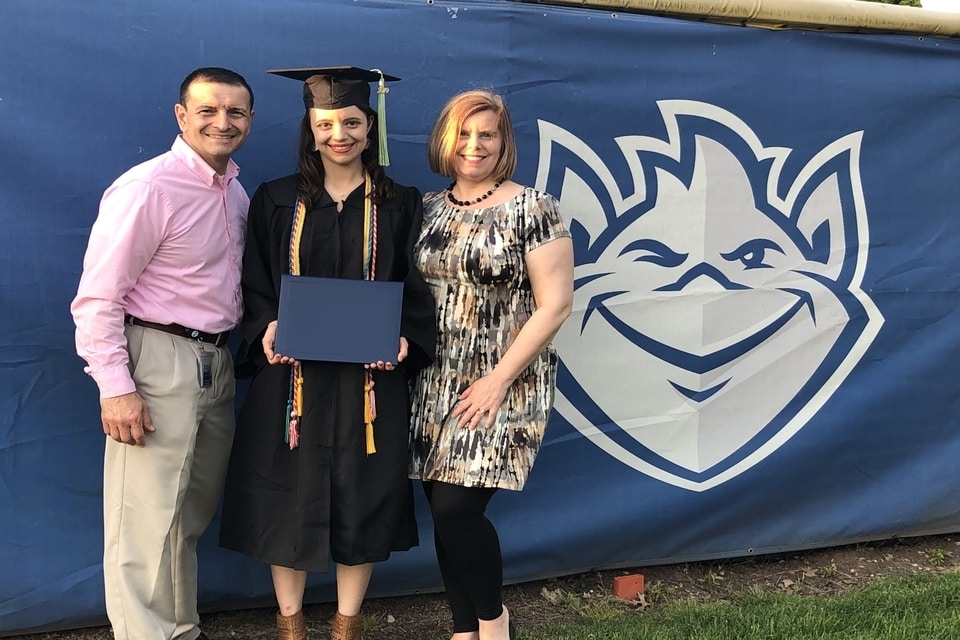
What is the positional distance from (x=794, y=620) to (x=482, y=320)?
1700 millimetres

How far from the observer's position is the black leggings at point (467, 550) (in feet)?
8.37

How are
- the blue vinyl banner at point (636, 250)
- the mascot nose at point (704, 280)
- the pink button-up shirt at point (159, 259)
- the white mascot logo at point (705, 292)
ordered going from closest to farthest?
1. the pink button-up shirt at point (159, 259)
2. the blue vinyl banner at point (636, 250)
3. the white mascot logo at point (705, 292)
4. the mascot nose at point (704, 280)

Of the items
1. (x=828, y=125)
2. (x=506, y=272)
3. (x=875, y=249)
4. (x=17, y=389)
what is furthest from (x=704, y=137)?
(x=17, y=389)

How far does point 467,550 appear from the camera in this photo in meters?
2.60

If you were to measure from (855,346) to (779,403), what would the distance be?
0.43m

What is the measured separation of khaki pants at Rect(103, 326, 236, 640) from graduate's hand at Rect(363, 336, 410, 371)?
495 mm

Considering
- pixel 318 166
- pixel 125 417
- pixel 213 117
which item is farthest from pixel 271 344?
pixel 213 117

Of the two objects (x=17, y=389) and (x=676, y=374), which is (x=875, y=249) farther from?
(x=17, y=389)

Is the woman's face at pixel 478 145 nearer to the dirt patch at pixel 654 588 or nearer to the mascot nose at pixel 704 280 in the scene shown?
the mascot nose at pixel 704 280

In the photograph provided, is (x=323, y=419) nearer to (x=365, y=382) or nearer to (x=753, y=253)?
(x=365, y=382)

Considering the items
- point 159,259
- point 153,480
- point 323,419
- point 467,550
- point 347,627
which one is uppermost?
point 159,259

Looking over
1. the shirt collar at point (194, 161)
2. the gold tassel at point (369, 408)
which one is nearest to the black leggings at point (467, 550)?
the gold tassel at point (369, 408)

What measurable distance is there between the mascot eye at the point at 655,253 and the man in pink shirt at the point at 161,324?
158cm

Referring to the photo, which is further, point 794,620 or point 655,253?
point 655,253
